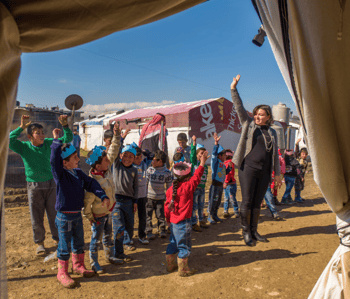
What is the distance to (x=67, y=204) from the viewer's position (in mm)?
2920

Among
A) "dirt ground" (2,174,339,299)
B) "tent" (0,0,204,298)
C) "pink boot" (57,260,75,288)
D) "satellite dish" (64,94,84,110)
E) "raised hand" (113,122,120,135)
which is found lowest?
"dirt ground" (2,174,339,299)

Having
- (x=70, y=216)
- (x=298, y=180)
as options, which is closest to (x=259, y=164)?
(x=70, y=216)

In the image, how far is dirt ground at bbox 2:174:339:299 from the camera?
2.78 metres

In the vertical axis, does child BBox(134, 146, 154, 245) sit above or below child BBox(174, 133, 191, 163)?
below

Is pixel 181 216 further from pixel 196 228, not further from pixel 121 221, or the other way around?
pixel 196 228

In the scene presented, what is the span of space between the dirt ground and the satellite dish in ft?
8.45

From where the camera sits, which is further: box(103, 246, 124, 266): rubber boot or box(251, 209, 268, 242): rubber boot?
box(251, 209, 268, 242): rubber boot

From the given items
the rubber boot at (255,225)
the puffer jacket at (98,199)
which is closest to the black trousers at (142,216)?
the puffer jacket at (98,199)

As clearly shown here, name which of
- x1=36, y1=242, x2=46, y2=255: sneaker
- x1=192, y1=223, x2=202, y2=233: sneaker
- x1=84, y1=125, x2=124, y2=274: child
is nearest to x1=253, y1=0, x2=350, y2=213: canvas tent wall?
x1=84, y1=125, x2=124, y2=274: child

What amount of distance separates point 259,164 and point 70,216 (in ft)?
9.38

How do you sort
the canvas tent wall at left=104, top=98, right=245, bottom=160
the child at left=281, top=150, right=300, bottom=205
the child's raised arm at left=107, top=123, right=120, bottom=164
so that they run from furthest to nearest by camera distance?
1. the canvas tent wall at left=104, top=98, right=245, bottom=160
2. the child at left=281, top=150, right=300, bottom=205
3. the child's raised arm at left=107, top=123, right=120, bottom=164

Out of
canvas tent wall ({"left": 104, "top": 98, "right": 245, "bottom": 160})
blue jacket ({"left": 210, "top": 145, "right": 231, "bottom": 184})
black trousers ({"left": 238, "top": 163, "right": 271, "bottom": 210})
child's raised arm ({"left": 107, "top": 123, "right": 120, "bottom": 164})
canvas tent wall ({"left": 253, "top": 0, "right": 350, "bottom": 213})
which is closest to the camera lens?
canvas tent wall ({"left": 253, "top": 0, "right": 350, "bottom": 213})

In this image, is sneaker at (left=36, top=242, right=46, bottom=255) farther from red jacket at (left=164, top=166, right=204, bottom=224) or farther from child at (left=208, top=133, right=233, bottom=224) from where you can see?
child at (left=208, top=133, right=233, bottom=224)

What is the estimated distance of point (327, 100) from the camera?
5.59 ft
